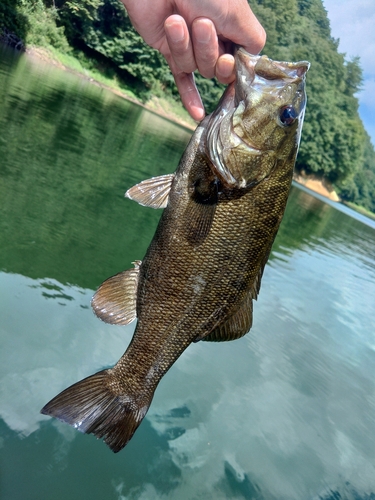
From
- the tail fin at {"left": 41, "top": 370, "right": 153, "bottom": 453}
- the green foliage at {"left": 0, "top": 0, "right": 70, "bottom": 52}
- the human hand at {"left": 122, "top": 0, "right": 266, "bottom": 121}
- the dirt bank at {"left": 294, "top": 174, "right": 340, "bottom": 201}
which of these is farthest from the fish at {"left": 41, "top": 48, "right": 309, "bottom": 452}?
the dirt bank at {"left": 294, "top": 174, "right": 340, "bottom": 201}

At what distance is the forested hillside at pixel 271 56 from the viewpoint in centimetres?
3644

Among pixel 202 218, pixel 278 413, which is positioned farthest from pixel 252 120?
pixel 278 413

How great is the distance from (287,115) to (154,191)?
880mm

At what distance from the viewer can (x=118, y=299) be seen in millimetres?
2645

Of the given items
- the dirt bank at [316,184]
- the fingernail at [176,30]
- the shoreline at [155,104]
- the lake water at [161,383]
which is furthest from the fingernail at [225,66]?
the dirt bank at [316,184]

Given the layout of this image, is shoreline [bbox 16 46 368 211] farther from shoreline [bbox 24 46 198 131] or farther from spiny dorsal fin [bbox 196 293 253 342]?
spiny dorsal fin [bbox 196 293 253 342]

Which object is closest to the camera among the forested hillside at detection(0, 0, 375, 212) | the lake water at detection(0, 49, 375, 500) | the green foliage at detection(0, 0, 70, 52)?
the lake water at detection(0, 49, 375, 500)

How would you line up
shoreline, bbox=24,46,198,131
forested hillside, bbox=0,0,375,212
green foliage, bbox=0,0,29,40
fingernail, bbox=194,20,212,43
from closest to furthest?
fingernail, bbox=194,20,212,43, green foliage, bbox=0,0,29,40, shoreline, bbox=24,46,198,131, forested hillside, bbox=0,0,375,212

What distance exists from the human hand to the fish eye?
0.44 m

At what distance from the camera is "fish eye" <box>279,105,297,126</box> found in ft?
7.92

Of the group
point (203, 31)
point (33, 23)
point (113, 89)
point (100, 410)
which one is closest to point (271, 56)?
point (113, 89)

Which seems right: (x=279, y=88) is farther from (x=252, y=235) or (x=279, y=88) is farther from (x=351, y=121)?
(x=351, y=121)

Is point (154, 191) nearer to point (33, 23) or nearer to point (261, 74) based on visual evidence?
point (261, 74)

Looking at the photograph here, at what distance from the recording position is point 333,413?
5984 mm
